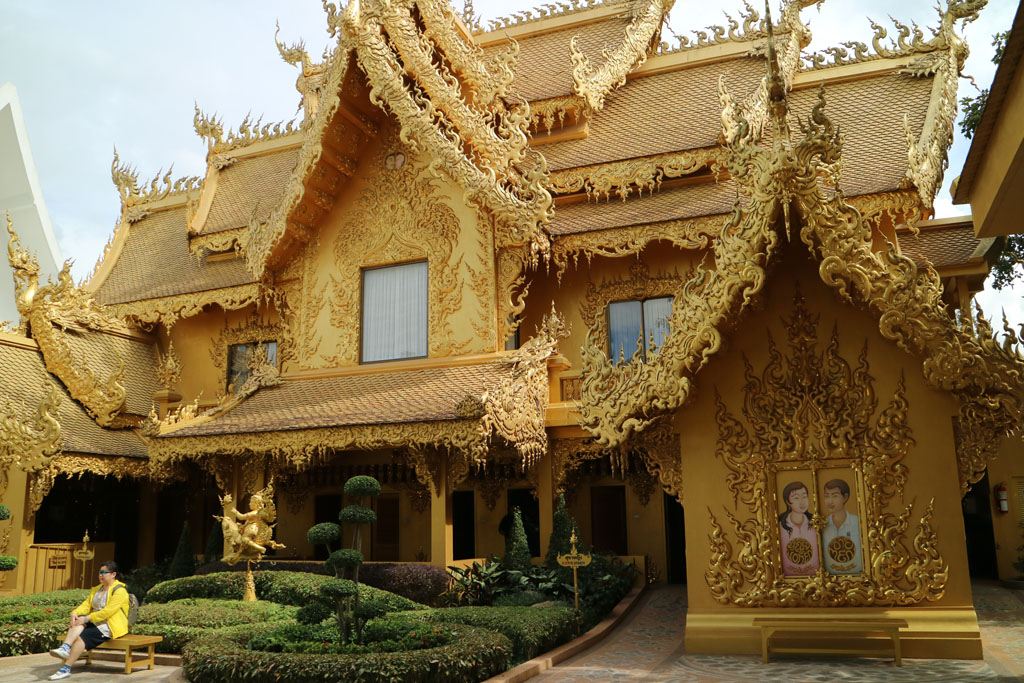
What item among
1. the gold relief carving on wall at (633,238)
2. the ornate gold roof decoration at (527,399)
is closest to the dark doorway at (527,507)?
the ornate gold roof decoration at (527,399)

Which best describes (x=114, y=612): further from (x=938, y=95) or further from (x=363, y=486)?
(x=938, y=95)

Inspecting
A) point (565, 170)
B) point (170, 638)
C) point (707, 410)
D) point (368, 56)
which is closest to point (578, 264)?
point (565, 170)

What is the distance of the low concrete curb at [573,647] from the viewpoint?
6815 millimetres

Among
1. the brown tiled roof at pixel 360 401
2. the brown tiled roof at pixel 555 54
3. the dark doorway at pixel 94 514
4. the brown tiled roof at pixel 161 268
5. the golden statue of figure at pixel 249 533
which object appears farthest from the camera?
the brown tiled roof at pixel 161 268

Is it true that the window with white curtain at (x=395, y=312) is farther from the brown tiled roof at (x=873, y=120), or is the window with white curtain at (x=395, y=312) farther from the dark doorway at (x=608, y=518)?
the brown tiled roof at (x=873, y=120)

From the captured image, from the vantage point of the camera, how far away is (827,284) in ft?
23.8

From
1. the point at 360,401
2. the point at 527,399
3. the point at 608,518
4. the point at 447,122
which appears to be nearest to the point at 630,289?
the point at 527,399

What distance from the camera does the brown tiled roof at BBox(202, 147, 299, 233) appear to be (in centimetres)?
1613

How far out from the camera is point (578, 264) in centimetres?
→ 1312

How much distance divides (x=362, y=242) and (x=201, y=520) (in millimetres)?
5610

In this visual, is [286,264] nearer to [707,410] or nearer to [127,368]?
[127,368]

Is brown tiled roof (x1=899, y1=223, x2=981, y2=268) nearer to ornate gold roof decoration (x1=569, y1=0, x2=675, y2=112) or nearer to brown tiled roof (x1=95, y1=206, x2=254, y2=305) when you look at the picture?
ornate gold roof decoration (x1=569, y1=0, x2=675, y2=112)

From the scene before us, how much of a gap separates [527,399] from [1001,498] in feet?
21.9

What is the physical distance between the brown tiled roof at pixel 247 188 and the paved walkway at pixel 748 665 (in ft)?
32.6
